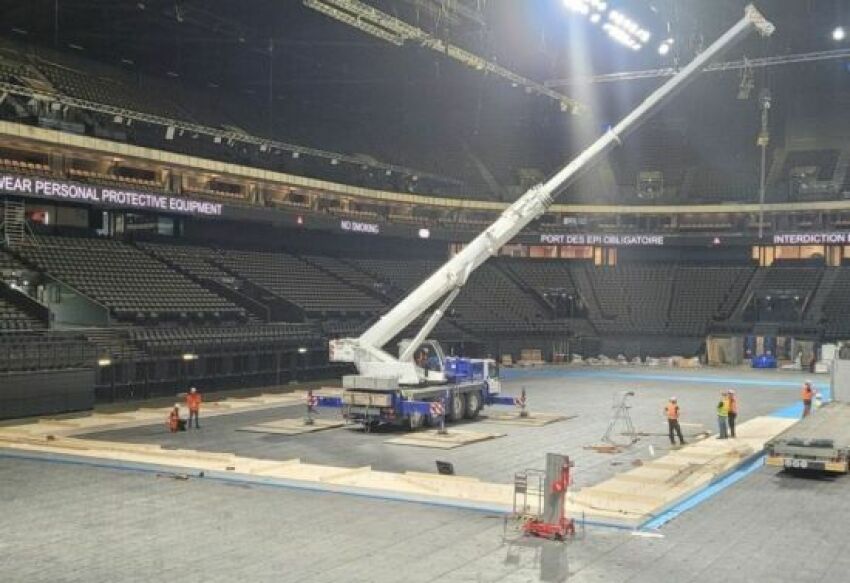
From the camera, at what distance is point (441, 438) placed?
80.2 ft

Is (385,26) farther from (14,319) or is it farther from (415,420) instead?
(14,319)

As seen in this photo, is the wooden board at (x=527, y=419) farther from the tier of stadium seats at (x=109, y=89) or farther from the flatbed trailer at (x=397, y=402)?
the tier of stadium seats at (x=109, y=89)

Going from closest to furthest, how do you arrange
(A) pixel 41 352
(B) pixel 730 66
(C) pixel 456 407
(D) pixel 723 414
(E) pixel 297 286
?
(D) pixel 723 414 < (C) pixel 456 407 < (A) pixel 41 352 < (B) pixel 730 66 < (E) pixel 297 286

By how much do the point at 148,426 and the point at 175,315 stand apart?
10878mm

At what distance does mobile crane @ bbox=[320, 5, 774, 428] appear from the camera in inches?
1007

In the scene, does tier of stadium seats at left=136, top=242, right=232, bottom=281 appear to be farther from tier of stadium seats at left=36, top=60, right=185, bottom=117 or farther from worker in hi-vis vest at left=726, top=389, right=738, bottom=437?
worker in hi-vis vest at left=726, top=389, right=738, bottom=437

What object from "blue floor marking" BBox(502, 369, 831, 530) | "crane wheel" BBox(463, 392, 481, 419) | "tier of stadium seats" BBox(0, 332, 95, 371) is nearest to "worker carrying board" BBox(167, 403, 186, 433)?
"tier of stadium seats" BBox(0, 332, 95, 371)

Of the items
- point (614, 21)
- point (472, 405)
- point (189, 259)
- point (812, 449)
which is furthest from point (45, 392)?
point (614, 21)

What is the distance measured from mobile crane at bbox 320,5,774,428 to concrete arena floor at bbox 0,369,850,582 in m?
5.68

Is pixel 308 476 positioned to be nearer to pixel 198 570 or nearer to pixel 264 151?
pixel 198 570

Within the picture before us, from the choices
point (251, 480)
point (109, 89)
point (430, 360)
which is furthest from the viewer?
point (109, 89)

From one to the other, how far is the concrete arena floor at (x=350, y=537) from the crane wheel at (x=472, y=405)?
851cm

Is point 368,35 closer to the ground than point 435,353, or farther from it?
farther from it

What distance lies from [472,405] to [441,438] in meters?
4.80
